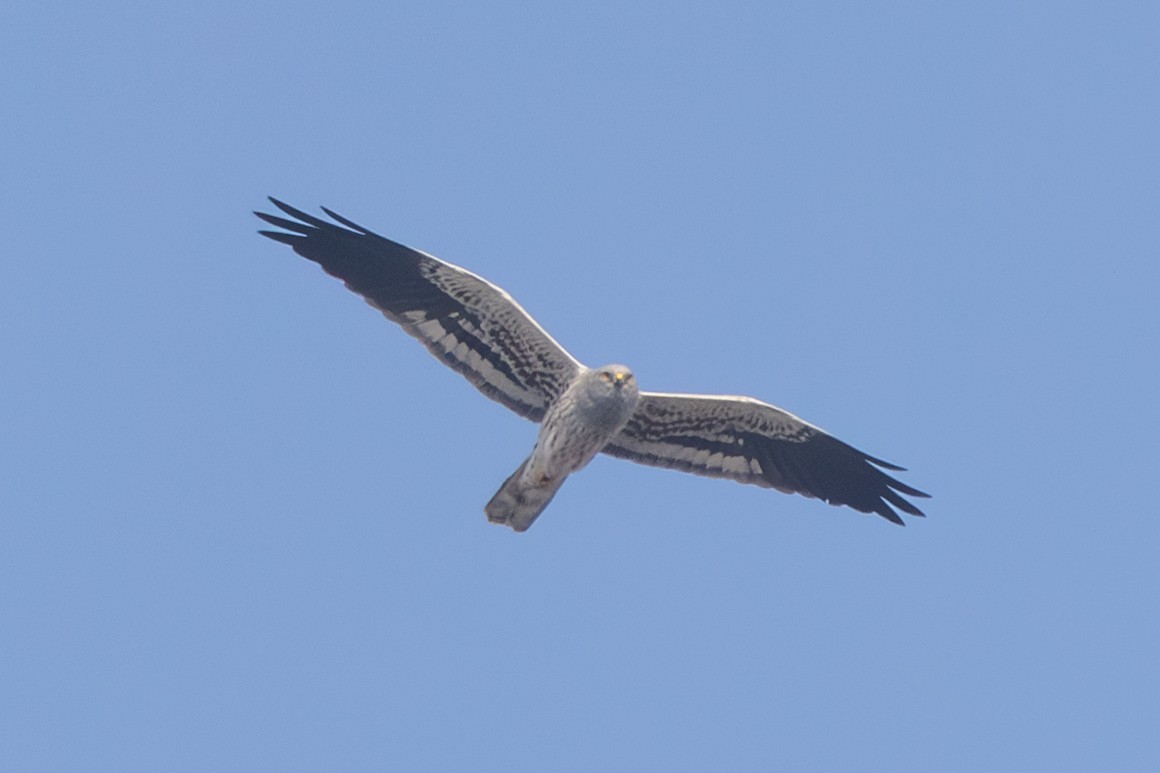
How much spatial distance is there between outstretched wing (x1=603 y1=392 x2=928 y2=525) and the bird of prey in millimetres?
11

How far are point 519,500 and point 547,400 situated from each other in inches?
43.1

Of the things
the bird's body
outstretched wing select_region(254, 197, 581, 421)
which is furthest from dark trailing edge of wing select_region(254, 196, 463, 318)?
the bird's body

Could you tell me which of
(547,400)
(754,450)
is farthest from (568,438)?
(754,450)

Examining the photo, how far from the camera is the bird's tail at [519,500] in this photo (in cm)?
1859

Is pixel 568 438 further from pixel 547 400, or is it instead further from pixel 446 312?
pixel 446 312

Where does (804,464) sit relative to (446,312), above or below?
above

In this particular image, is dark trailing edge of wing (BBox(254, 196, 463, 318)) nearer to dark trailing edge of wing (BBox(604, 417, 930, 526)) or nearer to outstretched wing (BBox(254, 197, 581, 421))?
outstretched wing (BBox(254, 197, 581, 421))

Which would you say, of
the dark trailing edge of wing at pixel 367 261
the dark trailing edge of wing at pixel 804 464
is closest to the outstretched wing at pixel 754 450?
the dark trailing edge of wing at pixel 804 464

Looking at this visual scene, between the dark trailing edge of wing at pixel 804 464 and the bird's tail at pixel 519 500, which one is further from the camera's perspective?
the dark trailing edge of wing at pixel 804 464

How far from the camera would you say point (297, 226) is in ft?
62.9

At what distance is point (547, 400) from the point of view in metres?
19.0

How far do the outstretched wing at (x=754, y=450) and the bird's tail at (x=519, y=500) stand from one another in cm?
107

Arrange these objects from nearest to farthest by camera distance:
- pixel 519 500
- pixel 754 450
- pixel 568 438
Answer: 1. pixel 568 438
2. pixel 519 500
3. pixel 754 450

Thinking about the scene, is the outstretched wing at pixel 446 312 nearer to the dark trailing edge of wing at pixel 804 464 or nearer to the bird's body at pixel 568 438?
the bird's body at pixel 568 438
